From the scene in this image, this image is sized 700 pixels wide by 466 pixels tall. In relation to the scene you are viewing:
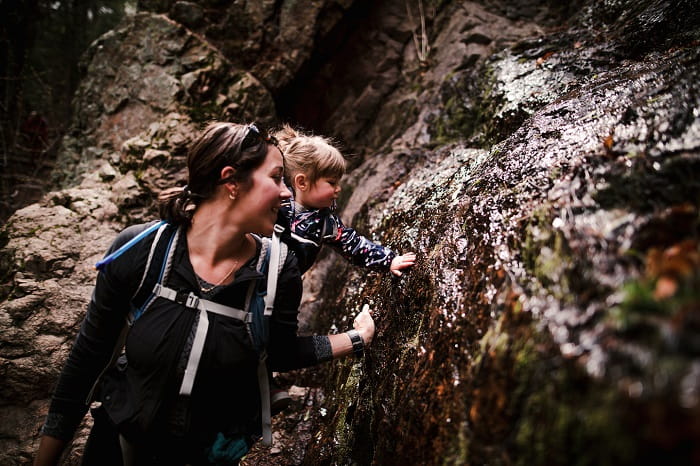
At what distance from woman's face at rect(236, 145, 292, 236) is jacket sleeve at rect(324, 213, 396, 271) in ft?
3.04

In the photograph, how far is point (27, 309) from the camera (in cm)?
382

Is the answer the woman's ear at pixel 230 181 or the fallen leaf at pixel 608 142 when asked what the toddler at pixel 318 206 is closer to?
the woman's ear at pixel 230 181

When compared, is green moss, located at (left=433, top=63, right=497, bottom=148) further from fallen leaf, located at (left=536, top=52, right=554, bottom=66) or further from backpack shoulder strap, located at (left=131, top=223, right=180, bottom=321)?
backpack shoulder strap, located at (left=131, top=223, right=180, bottom=321)

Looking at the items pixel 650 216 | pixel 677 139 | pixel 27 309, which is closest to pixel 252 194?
pixel 650 216

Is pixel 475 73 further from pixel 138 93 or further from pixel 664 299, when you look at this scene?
pixel 138 93

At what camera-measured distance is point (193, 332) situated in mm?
1997

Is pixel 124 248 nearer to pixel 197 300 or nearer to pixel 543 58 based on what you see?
pixel 197 300

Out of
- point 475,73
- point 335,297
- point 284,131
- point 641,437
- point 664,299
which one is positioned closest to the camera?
point 641,437

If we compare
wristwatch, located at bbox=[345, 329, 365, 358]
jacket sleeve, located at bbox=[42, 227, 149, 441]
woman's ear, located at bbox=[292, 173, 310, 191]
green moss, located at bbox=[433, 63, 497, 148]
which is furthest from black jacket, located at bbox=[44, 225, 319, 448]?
green moss, located at bbox=[433, 63, 497, 148]

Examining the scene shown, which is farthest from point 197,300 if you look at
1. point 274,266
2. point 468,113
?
point 468,113

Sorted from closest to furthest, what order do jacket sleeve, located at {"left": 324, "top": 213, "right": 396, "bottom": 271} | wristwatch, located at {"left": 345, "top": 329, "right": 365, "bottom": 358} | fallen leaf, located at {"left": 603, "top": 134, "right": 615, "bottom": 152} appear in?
fallen leaf, located at {"left": 603, "top": 134, "right": 615, "bottom": 152} < wristwatch, located at {"left": 345, "top": 329, "right": 365, "bottom": 358} < jacket sleeve, located at {"left": 324, "top": 213, "right": 396, "bottom": 271}

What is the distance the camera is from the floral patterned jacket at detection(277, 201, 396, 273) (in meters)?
2.94

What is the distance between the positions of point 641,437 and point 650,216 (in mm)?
740

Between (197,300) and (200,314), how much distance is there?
73 mm
